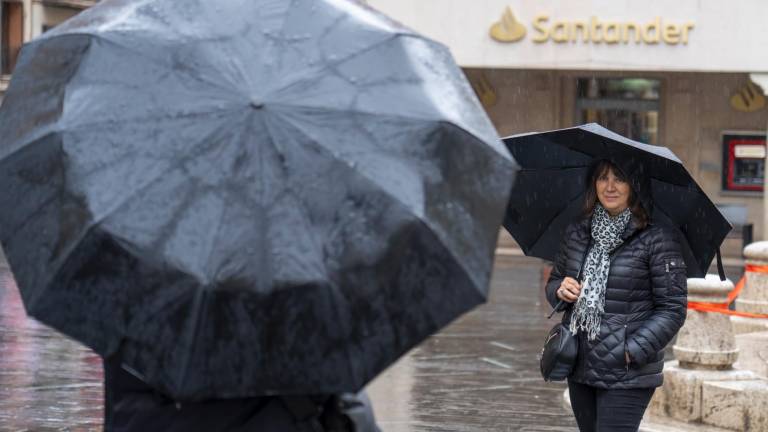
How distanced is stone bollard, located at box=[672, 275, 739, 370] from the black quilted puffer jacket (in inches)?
124

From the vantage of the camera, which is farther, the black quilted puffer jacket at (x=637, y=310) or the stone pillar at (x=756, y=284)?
the stone pillar at (x=756, y=284)

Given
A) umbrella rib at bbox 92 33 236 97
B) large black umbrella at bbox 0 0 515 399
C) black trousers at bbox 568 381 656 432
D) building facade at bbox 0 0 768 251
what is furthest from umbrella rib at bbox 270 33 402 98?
building facade at bbox 0 0 768 251

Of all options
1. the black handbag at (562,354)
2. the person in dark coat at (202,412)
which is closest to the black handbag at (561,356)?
the black handbag at (562,354)

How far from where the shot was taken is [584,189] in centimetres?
619

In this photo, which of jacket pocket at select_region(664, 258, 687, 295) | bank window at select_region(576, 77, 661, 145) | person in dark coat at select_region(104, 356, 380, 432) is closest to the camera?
person in dark coat at select_region(104, 356, 380, 432)

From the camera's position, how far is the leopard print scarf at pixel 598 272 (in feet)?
19.0

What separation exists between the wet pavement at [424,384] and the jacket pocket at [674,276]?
3.34 m

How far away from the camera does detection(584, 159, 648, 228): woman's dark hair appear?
5.87 m

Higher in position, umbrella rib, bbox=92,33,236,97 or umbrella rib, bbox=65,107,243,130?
umbrella rib, bbox=92,33,236,97

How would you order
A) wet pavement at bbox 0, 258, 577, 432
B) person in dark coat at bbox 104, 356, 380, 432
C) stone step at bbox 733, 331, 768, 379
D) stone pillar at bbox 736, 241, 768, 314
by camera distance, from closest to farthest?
person in dark coat at bbox 104, 356, 380, 432, wet pavement at bbox 0, 258, 577, 432, stone step at bbox 733, 331, 768, 379, stone pillar at bbox 736, 241, 768, 314

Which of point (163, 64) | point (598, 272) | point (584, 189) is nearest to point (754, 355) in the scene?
point (584, 189)

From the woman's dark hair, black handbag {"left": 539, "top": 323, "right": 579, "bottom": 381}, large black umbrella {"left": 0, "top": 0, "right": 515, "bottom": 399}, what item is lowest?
black handbag {"left": 539, "top": 323, "right": 579, "bottom": 381}

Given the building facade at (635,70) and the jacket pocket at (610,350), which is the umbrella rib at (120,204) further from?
the building facade at (635,70)

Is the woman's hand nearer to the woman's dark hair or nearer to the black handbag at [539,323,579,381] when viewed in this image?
the black handbag at [539,323,579,381]
